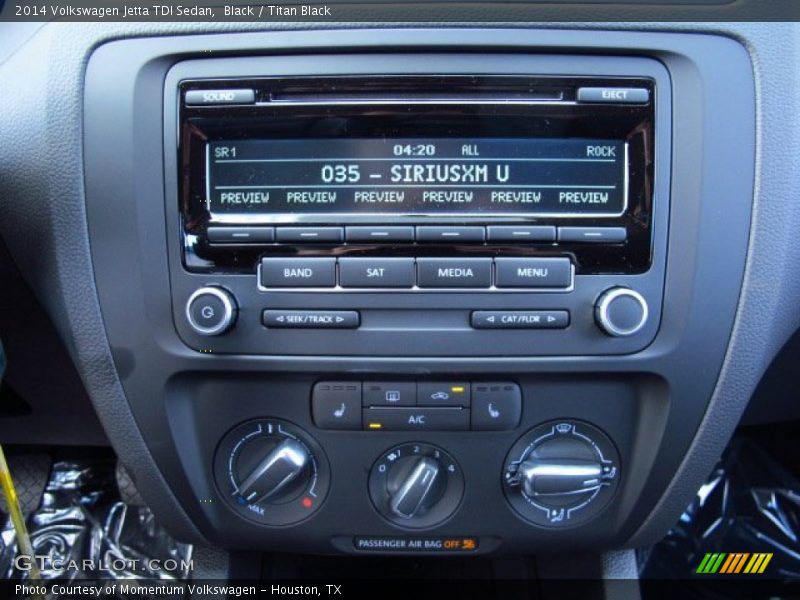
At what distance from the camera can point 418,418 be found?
3.34 ft

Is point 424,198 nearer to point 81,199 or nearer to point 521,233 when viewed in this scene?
point 521,233

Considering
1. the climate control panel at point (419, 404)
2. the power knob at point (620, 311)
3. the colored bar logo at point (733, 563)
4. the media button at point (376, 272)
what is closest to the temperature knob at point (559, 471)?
the climate control panel at point (419, 404)

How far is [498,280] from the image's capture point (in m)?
0.95

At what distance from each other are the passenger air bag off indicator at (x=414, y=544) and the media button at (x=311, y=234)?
0.45 m

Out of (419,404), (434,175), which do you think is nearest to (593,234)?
(434,175)

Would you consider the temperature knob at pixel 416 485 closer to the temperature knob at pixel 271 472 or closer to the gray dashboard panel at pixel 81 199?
the temperature knob at pixel 271 472

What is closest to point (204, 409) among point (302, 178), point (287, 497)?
point (287, 497)

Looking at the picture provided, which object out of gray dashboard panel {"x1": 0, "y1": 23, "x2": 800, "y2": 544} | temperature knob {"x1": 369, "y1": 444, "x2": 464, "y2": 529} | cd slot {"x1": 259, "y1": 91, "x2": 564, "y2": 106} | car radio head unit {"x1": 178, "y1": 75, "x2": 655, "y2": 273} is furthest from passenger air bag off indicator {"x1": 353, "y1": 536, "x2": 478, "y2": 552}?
cd slot {"x1": 259, "y1": 91, "x2": 564, "y2": 106}

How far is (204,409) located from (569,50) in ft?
2.19

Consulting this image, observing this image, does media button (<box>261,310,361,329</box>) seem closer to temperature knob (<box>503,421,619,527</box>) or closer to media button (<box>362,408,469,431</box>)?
media button (<box>362,408,469,431</box>)

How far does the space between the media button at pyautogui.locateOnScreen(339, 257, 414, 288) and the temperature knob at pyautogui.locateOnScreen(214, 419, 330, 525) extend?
244mm

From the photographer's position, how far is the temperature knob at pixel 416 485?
40.8 inches

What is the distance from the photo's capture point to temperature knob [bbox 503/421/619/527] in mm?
1043

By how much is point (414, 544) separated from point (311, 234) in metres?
0.48
